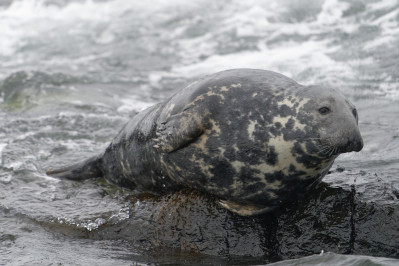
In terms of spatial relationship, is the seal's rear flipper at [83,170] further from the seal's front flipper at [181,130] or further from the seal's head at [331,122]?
the seal's head at [331,122]

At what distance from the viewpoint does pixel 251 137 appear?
4.17 m

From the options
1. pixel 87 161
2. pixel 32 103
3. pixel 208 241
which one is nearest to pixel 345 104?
pixel 208 241

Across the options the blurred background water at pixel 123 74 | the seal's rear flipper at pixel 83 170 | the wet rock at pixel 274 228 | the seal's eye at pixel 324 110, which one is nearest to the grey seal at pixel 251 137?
the seal's eye at pixel 324 110

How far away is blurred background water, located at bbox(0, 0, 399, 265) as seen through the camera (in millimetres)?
4656

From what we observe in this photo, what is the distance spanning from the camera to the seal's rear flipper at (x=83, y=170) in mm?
5778

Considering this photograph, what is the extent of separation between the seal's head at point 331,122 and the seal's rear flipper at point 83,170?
2.45m

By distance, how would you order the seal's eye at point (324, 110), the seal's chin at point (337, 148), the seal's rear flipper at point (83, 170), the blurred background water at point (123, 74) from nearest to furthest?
the seal's chin at point (337, 148) → the seal's eye at point (324, 110) → the blurred background water at point (123, 74) → the seal's rear flipper at point (83, 170)

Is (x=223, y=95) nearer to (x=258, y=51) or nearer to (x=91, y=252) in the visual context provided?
(x=91, y=252)

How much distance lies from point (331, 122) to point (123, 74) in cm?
748

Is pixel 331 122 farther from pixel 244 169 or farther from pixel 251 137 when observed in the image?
pixel 244 169

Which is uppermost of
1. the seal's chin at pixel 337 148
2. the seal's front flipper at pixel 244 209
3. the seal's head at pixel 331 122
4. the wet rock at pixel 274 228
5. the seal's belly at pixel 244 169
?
the seal's head at pixel 331 122

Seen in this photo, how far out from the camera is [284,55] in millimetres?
10641

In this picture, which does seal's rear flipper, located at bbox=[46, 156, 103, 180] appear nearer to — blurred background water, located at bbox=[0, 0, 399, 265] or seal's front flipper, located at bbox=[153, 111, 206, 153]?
blurred background water, located at bbox=[0, 0, 399, 265]

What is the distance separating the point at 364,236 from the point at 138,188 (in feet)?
6.69
